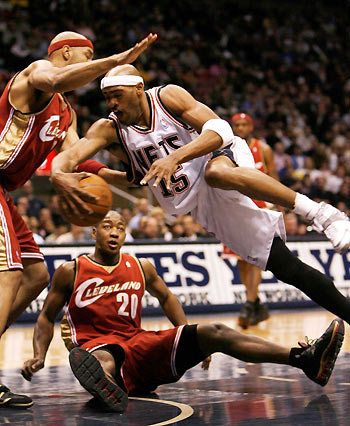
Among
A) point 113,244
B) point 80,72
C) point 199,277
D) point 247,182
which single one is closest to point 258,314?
point 199,277

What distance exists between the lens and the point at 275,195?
4.61 metres

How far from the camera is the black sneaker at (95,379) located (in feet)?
13.4

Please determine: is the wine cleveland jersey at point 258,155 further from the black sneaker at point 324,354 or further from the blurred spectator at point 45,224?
A: the black sneaker at point 324,354

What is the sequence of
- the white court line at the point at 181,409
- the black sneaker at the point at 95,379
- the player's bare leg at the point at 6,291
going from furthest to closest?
the player's bare leg at the point at 6,291 → the black sneaker at the point at 95,379 → the white court line at the point at 181,409

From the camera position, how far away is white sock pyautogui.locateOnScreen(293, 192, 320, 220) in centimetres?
462

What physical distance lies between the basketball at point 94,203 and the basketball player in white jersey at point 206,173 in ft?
0.60

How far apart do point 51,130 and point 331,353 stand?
2.12 m

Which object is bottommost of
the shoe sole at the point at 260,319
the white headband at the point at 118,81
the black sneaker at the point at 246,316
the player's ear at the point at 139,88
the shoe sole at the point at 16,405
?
the shoe sole at the point at 260,319

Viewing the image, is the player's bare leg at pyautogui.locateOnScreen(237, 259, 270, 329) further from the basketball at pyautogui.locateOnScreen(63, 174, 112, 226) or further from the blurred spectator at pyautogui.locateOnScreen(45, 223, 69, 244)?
the basketball at pyautogui.locateOnScreen(63, 174, 112, 226)

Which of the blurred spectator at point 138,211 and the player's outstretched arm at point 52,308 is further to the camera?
the blurred spectator at point 138,211

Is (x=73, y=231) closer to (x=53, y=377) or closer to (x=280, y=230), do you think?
(x=53, y=377)

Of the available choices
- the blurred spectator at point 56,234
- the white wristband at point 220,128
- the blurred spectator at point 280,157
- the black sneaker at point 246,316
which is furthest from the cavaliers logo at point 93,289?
the blurred spectator at point 280,157

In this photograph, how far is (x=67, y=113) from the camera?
5043 millimetres

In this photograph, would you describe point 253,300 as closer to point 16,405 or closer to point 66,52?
point 66,52
